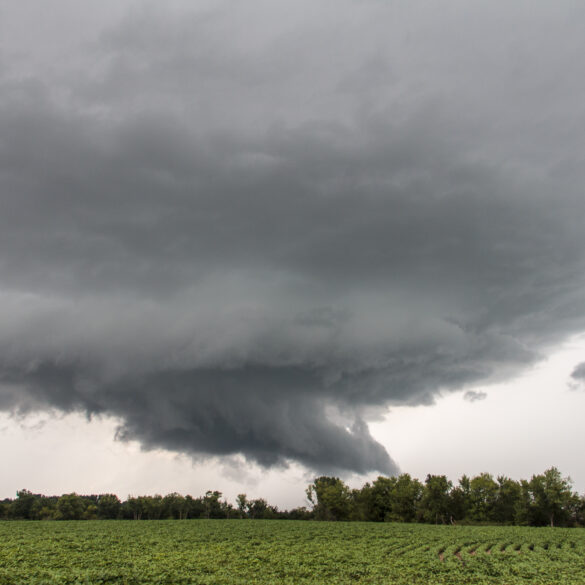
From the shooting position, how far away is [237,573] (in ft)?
127

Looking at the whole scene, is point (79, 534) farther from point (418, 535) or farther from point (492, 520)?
point (492, 520)

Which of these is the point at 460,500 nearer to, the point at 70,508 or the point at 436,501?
the point at 436,501

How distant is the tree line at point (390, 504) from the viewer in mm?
111750

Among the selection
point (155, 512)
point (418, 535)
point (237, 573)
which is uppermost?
point (237, 573)

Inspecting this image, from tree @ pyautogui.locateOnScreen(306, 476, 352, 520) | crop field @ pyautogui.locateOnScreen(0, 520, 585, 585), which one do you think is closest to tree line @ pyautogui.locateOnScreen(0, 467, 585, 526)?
tree @ pyautogui.locateOnScreen(306, 476, 352, 520)

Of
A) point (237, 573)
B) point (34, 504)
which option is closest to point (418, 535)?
point (237, 573)

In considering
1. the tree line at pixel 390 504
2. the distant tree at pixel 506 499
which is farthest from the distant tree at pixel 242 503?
the distant tree at pixel 506 499

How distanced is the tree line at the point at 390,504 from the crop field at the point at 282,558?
164ft

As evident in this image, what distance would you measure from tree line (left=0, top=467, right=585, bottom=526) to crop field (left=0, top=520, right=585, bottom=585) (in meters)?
49.9

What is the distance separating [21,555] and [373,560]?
34.2 meters

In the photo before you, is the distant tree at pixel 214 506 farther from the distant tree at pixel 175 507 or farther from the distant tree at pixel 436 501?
the distant tree at pixel 436 501

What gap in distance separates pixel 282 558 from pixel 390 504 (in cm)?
10165

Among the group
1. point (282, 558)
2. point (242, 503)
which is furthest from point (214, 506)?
point (282, 558)

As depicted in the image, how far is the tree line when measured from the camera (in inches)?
4400
